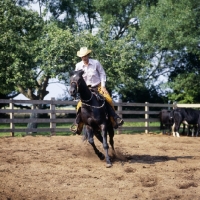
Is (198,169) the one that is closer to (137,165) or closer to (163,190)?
(137,165)

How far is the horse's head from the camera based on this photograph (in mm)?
8434

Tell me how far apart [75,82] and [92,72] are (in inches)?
40.2

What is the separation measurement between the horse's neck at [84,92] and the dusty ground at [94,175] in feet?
4.66

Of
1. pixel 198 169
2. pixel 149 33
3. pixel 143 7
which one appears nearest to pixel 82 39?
pixel 149 33

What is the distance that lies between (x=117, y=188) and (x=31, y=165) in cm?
251

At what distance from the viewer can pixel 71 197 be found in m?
6.10

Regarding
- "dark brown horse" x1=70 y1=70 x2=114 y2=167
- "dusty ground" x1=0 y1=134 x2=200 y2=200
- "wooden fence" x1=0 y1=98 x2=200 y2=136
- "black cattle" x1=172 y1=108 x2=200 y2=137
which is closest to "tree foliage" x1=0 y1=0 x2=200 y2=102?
"wooden fence" x1=0 y1=98 x2=200 y2=136

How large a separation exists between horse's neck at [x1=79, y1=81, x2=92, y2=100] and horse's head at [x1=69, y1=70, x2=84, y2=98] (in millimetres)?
192

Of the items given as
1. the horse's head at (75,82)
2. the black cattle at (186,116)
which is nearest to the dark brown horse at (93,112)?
Result: the horse's head at (75,82)

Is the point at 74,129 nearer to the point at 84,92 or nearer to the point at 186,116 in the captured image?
the point at 84,92

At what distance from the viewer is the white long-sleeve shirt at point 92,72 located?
9492mm

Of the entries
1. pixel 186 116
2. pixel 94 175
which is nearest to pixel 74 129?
pixel 94 175

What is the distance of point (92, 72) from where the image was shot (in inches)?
374

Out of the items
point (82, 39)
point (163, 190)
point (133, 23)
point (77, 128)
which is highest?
point (133, 23)
